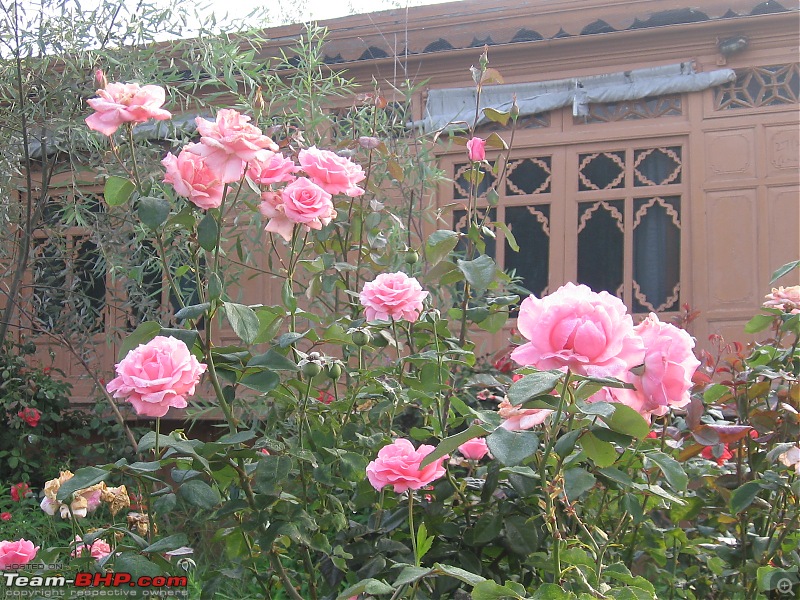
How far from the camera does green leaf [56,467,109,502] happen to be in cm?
154

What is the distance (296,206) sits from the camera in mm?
1857

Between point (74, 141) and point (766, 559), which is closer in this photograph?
point (766, 559)

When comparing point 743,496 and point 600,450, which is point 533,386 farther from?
point 743,496

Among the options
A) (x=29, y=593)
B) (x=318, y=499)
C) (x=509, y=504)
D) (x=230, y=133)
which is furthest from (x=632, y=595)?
(x=29, y=593)

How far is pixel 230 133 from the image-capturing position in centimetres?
169

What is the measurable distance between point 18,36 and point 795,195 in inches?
182

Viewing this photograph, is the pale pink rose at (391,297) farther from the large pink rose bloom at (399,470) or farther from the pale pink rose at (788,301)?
the pale pink rose at (788,301)

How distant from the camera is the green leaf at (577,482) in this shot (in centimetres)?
160

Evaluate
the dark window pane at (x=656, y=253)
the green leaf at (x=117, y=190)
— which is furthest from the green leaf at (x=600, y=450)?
the dark window pane at (x=656, y=253)

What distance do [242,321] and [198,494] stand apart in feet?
→ 1.10

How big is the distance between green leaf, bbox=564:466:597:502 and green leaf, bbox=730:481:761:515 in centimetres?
49

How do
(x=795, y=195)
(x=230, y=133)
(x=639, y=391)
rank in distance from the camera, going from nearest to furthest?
(x=639, y=391)
(x=230, y=133)
(x=795, y=195)

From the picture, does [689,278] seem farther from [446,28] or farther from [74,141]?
[74,141]

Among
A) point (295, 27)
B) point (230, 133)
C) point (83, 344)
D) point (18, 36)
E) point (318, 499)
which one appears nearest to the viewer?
point (230, 133)
